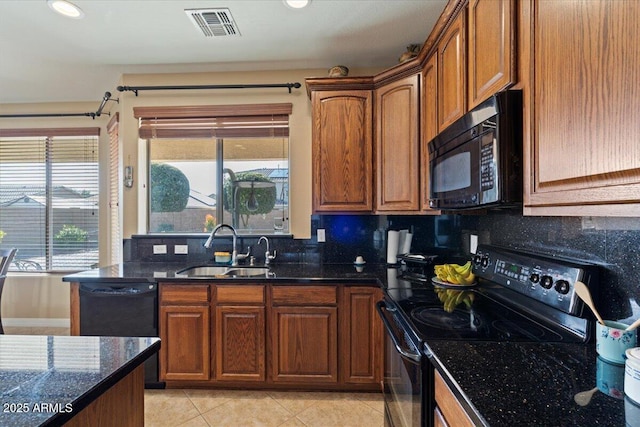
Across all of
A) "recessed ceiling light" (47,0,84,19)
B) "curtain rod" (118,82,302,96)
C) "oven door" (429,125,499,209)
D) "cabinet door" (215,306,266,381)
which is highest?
"recessed ceiling light" (47,0,84,19)

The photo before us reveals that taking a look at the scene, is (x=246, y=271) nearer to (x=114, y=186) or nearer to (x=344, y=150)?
(x=344, y=150)

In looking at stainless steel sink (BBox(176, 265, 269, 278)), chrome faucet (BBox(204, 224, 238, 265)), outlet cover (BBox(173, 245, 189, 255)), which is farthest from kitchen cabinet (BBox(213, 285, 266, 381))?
outlet cover (BBox(173, 245, 189, 255))

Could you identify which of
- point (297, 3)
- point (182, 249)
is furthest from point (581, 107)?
point (182, 249)

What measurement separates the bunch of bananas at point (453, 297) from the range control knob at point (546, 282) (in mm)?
345

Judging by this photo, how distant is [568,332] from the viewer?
111 centimetres

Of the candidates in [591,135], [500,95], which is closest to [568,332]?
[591,135]

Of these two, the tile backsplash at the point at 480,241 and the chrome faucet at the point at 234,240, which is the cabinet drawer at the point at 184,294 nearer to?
the chrome faucet at the point at 234,240

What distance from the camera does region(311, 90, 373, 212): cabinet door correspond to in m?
2.48

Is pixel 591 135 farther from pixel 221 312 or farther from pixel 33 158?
pixel 33 158

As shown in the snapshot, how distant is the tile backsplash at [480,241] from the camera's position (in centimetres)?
99

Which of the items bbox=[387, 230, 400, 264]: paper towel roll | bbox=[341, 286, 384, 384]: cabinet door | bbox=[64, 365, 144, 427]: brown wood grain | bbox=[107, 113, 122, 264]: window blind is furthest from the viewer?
bbox=[107, 113, 122, 264]: window blind

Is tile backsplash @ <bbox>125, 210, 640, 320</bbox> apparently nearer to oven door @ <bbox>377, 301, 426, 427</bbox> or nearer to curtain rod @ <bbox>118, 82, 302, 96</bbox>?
oven door @ <bbox>377, 301, 426, 427</bbox>

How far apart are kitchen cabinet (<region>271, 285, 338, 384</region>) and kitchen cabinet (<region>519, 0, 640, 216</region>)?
155cm

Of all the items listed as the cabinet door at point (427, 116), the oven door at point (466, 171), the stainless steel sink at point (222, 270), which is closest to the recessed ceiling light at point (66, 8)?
the stainless steel sink at point (222, 270)
